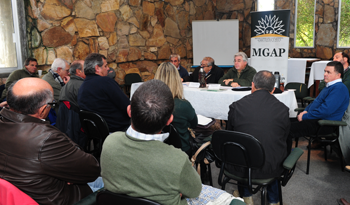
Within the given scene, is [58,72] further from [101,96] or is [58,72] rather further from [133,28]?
[133,28]

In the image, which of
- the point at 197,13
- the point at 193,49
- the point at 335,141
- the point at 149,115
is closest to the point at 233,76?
the point at 335,141

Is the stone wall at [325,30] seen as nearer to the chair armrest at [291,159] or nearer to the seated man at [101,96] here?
the chair armrest at [291,159]

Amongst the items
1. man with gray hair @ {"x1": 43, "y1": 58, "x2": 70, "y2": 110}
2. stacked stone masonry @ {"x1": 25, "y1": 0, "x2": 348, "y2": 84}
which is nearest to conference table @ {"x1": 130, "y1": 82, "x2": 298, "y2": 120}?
man with gray hair @ {"x1": 43, "y1": 58, "x2": 70, "y2": 110}

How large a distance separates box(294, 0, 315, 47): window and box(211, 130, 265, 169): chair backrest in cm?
691

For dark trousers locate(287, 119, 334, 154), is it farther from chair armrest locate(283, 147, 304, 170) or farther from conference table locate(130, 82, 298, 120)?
chair armrest locate(283, 147, 304, 170)

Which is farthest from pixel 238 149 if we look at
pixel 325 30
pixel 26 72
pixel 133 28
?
pixel 325 30

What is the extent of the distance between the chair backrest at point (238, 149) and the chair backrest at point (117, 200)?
937 millimetres

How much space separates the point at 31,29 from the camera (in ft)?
14.5

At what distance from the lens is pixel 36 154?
117 cm

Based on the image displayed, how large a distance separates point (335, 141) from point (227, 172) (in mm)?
1624

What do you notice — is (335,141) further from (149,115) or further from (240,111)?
(149,115)

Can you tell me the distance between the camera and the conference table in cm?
324

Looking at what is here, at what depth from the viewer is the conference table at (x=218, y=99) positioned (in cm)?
324

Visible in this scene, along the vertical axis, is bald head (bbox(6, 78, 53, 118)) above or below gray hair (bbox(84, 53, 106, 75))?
below
